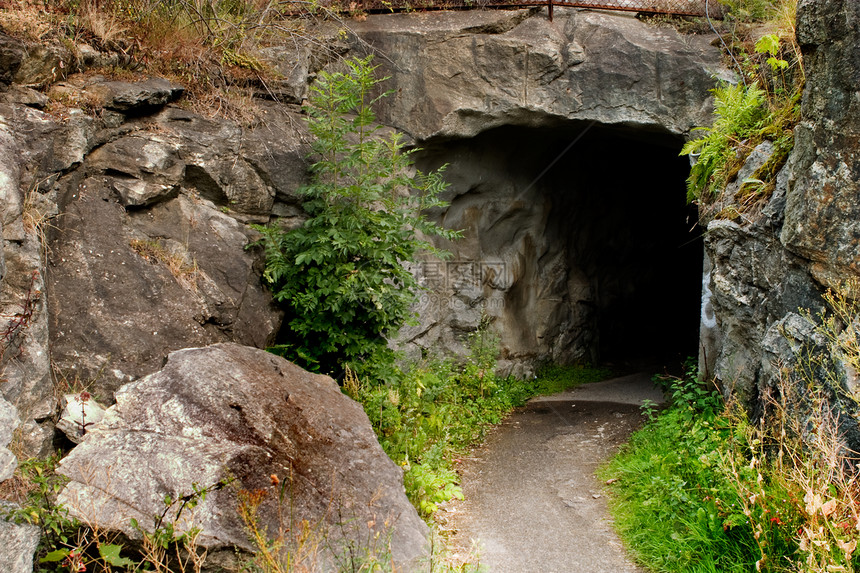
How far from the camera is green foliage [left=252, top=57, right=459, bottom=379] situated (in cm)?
598

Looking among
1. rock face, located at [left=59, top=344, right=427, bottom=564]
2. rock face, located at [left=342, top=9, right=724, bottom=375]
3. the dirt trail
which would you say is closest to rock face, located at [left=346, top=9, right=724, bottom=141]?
rock face, located at [left=342, top=9, right=724, bottom=375]

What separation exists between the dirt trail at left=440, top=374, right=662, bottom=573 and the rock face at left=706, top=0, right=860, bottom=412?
1565 millimetres

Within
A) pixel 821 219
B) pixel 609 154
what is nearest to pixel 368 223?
pixel 821 219

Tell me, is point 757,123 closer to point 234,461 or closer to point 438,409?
point 438,409

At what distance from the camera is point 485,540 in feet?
15.8

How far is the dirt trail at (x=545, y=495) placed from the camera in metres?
4.53

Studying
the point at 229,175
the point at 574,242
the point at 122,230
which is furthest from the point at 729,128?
the point at 574,242

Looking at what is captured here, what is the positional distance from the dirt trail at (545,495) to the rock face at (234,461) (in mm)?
901

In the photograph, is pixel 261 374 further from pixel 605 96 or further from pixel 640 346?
pixel 640 346

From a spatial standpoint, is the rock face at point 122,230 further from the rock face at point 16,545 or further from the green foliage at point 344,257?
the rock face at point 16,545

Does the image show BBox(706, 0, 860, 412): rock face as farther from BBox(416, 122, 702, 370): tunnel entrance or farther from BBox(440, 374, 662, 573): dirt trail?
BBox(416, 122, 702, 370): tunnel entrance

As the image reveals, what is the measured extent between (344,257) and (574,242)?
21.9 feet

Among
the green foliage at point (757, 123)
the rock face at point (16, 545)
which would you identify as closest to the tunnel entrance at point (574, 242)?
the green foliage at point (757, 123)

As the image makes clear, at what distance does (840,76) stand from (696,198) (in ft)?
8.05
